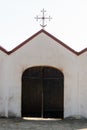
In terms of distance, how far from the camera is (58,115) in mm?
18312

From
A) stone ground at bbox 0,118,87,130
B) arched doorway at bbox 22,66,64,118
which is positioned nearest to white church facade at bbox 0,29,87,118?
arched doorway at bbox 22,66,64,118

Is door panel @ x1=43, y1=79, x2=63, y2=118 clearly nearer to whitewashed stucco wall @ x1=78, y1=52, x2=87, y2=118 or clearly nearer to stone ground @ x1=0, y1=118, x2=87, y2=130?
stone ground @ x1=0, y1=118, x2=87, y2=130

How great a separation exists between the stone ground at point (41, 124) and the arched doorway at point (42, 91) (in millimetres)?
727

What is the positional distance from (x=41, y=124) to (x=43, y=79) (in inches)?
105

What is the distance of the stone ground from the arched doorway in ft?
2.38

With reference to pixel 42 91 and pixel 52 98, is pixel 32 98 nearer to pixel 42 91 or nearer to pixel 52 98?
pixel 42 91

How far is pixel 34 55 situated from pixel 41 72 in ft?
2.99

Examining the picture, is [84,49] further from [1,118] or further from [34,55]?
[1,118]

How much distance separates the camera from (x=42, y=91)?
18469mm

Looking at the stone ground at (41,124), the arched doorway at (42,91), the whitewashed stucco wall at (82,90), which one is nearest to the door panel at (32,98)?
the arched doorway at (42,91)

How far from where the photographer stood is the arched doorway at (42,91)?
60.3ft

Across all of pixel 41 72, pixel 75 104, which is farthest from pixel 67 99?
pixel 41 72

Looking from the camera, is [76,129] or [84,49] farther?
[84,49]

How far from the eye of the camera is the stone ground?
15.7m
